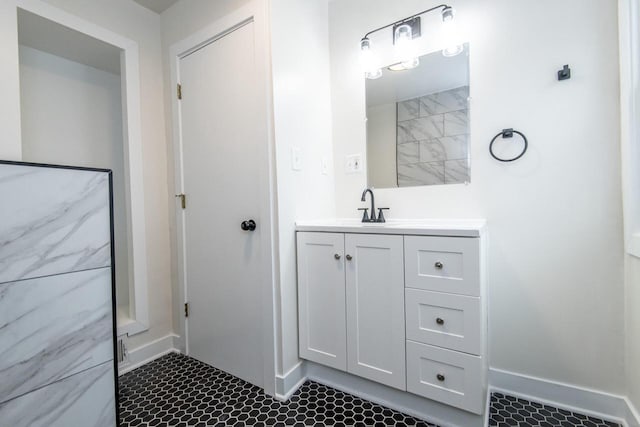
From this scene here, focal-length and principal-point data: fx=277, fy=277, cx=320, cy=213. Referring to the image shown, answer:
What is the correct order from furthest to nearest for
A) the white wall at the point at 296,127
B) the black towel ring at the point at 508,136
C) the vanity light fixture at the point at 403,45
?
the vanity light fixture at the point at 403,45, the white wall at the point at 296,127, the black towel ring at the point at 508,136

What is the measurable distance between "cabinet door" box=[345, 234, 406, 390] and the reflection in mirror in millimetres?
574

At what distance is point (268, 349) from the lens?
1.50 metres

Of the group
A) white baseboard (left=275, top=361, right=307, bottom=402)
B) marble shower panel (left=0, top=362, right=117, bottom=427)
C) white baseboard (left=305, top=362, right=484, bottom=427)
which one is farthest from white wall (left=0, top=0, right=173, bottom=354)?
white baseboard (left=305, top=362, right=484, bottom=427)

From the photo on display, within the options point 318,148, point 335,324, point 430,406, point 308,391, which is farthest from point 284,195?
point 430,406

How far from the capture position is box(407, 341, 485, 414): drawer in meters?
1.12

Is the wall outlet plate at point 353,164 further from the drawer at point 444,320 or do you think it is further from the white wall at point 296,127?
the drawer at point 444,320

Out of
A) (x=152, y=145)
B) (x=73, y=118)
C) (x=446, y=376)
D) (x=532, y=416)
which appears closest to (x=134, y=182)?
(x=152, y=145)

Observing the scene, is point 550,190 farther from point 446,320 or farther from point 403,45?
point 403,45

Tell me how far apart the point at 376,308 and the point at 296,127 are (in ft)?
3.56

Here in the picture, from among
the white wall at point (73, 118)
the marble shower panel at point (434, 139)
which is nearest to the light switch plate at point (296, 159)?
the marble shower panel at point (434, 139)

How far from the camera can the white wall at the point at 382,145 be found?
1.75 meters

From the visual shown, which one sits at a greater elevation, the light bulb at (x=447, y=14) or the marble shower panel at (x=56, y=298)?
the light bulb at (x=447, y=14)

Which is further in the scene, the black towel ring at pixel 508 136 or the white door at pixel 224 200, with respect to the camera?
the white door at pixel 224 200

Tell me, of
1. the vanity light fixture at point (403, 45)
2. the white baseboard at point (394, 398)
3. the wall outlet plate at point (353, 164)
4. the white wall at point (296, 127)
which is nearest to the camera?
the white baseboard at point (394, 398)
